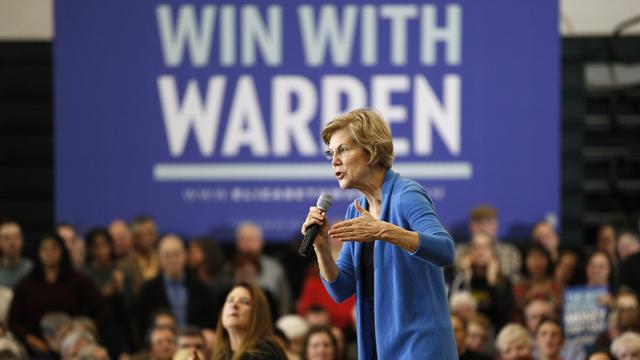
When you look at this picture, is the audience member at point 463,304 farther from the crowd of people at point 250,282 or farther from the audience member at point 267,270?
the audience member at point 267,270

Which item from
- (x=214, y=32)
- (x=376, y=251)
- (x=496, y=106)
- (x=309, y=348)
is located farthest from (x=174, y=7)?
(x=376, y=251)

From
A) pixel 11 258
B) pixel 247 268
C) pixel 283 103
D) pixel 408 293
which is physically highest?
pixel 283 103

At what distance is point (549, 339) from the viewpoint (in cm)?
567

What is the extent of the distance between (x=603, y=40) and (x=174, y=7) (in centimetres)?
376

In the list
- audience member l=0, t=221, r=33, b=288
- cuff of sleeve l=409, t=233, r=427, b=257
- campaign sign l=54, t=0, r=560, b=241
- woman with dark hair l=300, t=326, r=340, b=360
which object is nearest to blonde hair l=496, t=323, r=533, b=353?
woman with dark hair l=300, t=326, r=340, b=360

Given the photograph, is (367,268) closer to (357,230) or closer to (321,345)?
(357,230)

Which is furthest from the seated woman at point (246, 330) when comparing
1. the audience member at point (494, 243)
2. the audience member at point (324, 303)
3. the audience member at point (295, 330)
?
the audience member at point (494, 243)

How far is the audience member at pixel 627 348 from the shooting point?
5.28 meters

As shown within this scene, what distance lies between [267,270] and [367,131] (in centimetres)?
445

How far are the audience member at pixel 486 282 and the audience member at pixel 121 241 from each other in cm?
229

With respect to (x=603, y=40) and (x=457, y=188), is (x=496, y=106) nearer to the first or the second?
(x=457, y=188)

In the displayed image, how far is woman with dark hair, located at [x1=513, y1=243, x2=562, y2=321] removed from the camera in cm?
707

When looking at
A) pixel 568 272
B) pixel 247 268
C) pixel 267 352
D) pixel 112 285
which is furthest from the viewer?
pixel 568 272

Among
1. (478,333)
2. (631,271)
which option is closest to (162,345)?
(478,333)
